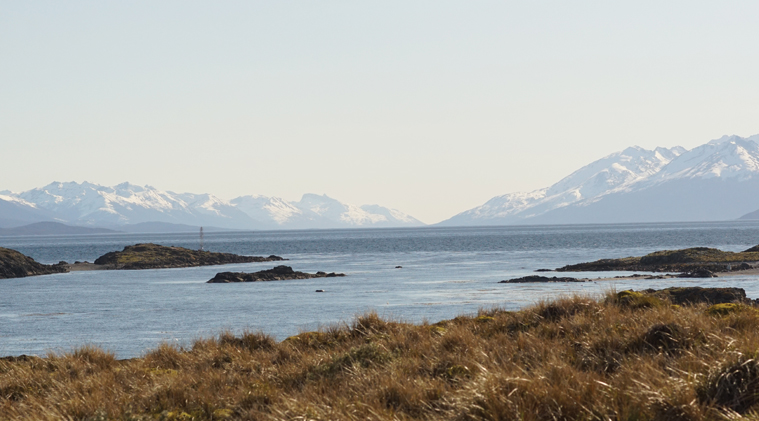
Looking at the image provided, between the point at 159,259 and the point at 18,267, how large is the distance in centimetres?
1816

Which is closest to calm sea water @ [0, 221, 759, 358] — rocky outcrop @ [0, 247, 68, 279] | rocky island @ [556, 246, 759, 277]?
rocky island @ [556, 246, 759, 277]

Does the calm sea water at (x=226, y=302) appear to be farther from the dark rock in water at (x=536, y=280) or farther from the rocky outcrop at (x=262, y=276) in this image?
the rocky outcrop at (x=262, y=276)

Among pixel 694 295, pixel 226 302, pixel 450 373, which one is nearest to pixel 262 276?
pixel 226 302

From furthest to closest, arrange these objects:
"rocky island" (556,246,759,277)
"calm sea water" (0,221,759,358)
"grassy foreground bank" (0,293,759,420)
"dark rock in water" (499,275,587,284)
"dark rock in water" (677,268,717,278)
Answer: "rocky island" (556,246,759,277), "dark rock in water" (499,275,587,284), "dark rock in water" (677,268,717,278), "calm sea water" (0,221,759,358), "grassy foreground bank" (0,293,759,420)

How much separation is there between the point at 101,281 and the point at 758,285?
2061 inches

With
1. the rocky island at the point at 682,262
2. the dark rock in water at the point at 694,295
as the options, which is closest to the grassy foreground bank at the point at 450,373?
the dark rock in water at the point at 694,295

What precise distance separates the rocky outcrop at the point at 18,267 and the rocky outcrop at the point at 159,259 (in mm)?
7154

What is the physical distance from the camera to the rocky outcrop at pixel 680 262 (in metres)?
59.8

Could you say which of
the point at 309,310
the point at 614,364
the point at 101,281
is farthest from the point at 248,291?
the point at 614,364

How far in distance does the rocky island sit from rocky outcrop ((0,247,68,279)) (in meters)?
Result: 54.3

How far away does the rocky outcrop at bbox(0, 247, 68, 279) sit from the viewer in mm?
76537

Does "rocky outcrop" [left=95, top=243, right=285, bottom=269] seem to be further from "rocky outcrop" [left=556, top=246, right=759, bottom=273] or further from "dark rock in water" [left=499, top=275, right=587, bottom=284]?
"dark rock in water" [left=499, top=275, right=587, bottom=284]

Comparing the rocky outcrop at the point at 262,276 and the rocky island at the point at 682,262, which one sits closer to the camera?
the rocky island at the point at 682,262

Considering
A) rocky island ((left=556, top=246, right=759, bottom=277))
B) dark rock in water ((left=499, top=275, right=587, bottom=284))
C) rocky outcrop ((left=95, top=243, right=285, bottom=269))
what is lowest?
dark rock in water ((left=499, top=275, right=587, bottom=284))
